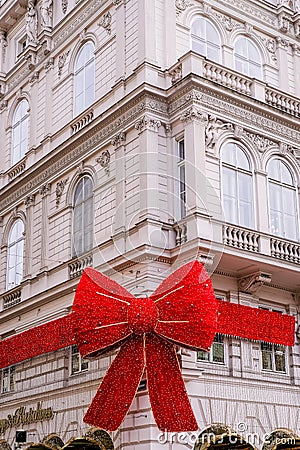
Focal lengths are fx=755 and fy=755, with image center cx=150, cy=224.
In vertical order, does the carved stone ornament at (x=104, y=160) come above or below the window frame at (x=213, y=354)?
above

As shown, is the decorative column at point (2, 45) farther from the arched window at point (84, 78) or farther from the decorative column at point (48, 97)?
the arched window at point (84, 78)

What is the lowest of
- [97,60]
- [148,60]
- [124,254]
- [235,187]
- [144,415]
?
[144,415]

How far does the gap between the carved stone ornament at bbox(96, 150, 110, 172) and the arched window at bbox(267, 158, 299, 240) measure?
4794 millimetres

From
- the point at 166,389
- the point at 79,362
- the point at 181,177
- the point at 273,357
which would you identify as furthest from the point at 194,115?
the point at 79,362

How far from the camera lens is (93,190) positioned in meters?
23.1

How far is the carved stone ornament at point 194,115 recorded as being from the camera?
808 inches

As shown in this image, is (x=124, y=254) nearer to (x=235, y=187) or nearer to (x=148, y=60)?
(x=235, y=187)

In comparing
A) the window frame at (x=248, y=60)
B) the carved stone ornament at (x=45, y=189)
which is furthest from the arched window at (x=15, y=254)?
the window frame at (x=248, y=60)

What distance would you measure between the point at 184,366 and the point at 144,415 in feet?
5.06

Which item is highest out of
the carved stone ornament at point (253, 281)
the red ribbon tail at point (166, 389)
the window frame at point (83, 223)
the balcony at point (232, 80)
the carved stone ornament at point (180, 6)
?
the carved stone ornament at point (180, 6)

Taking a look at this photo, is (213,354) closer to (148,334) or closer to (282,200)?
(148,334)

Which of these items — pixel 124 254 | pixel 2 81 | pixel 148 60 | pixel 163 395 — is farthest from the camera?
pixel 2 81

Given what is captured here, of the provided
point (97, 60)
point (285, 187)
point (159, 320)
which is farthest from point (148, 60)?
point (159, 320)

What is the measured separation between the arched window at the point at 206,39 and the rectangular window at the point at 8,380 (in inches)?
473
